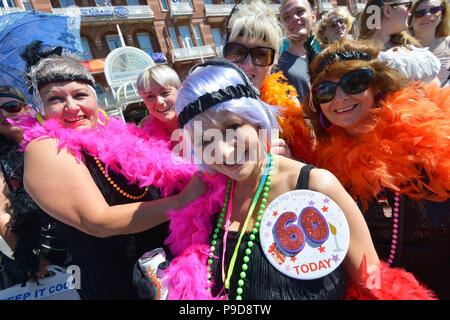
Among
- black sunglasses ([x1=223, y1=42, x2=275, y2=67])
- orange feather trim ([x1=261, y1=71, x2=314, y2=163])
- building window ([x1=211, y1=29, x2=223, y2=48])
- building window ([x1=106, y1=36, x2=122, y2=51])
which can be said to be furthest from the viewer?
building window ([x1=211, y1=29, x2=223, y2=48])

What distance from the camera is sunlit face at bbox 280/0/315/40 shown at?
242cm

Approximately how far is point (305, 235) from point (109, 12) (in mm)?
16563

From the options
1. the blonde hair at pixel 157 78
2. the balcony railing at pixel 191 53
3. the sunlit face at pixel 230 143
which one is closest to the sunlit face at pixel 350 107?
the sunlit face at pixel 230 143

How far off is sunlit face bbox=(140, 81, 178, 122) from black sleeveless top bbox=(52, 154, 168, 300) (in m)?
0.73

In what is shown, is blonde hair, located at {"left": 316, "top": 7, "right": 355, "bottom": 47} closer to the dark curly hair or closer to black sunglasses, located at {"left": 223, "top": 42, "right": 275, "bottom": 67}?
black sunglasses, located at {"left": 223, "top": 42, "right": 275, "bottom": 67}

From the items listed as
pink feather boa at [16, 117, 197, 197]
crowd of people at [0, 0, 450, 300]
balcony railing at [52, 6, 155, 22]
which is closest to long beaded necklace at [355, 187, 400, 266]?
crowd of people at [0, 0, 450, 300]

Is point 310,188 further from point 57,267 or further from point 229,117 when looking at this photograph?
point 57,267

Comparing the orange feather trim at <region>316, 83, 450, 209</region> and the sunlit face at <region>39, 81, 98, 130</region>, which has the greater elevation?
the sunlit face at <region>39, 81, 98, 130</region>

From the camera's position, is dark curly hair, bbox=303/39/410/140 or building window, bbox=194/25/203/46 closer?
dark curly hair, bbox=303/39/410/140

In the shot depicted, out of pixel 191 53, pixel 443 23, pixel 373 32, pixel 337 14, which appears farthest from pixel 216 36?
pixel 373 32

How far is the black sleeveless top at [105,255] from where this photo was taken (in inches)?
56.1

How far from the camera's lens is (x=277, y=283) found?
3.32ft

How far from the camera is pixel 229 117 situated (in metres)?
1.07

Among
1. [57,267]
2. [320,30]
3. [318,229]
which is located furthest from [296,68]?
[57,267]
